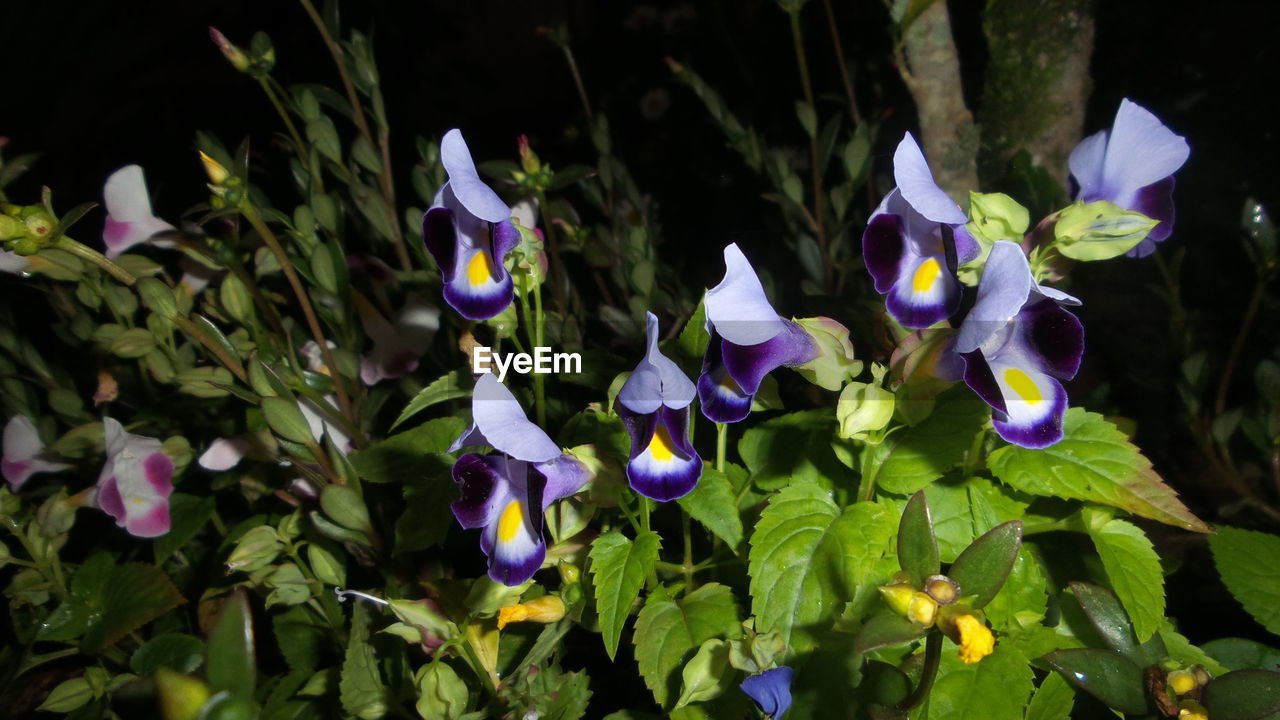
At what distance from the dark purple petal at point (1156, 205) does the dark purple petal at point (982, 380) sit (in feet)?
0.80

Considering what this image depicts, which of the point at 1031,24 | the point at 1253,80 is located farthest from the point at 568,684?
the point at 1253,80

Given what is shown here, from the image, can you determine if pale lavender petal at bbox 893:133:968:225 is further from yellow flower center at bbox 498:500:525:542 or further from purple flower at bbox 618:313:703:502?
yellow flower center at bbox 498:500:525:542

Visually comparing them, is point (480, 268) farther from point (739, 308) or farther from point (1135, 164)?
point (1135, 164)

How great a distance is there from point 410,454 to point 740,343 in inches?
17.1

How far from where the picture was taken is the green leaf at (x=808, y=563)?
0.55 meters

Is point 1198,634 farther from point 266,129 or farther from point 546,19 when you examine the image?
point 546,19

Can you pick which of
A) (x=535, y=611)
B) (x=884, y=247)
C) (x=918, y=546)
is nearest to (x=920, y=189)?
(x=884, y=247)

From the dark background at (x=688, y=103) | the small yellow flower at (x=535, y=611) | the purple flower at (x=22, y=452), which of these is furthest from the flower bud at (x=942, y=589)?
the purple flower at (x=22, y=452)

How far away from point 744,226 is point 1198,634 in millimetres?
1227

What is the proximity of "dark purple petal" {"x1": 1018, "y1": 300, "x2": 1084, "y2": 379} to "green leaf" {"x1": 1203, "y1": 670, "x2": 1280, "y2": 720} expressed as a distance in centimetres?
23

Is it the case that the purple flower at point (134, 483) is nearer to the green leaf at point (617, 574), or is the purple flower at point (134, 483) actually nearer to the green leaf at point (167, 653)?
the green leaf at point (167, 653)

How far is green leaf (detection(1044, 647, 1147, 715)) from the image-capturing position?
1.73 ft

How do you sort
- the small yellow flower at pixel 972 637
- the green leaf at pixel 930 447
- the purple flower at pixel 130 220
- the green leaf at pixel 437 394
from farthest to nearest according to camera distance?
the purple flower at pixel 130 220 < the green leaf at pixel 437 394 < the green leaf at pixel 930 447 < the small yellow flower at pixel 972 637

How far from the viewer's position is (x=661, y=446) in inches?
21.3
